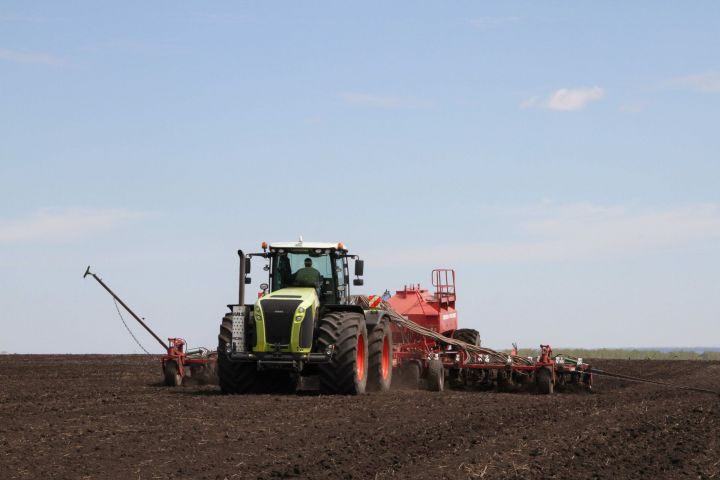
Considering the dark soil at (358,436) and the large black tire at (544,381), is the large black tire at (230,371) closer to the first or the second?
the dark soil at (358,436)

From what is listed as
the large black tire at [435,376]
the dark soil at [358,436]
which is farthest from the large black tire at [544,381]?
the large black tire at [435,376]

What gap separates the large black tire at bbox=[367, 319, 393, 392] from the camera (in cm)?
2117

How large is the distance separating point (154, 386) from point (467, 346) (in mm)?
6978

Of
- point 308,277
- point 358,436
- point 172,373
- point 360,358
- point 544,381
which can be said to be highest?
point 308,277

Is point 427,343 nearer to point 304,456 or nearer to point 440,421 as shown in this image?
point 440,421

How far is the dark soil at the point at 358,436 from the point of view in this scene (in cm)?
1197

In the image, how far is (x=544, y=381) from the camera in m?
22.7

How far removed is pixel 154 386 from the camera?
2342 centimetres

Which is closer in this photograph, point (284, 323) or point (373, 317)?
point (284, 323)

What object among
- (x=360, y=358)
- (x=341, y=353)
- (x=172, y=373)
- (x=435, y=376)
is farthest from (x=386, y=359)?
(x=172, y=373)

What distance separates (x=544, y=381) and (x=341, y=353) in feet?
17.6

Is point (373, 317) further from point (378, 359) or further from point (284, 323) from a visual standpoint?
point (284, 323)

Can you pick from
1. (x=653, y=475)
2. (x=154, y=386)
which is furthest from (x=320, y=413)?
(x=154, y=386)

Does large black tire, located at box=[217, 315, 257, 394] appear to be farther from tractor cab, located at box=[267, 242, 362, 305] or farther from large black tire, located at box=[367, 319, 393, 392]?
large black tire, located at box=[367, 319, 393, 392]
